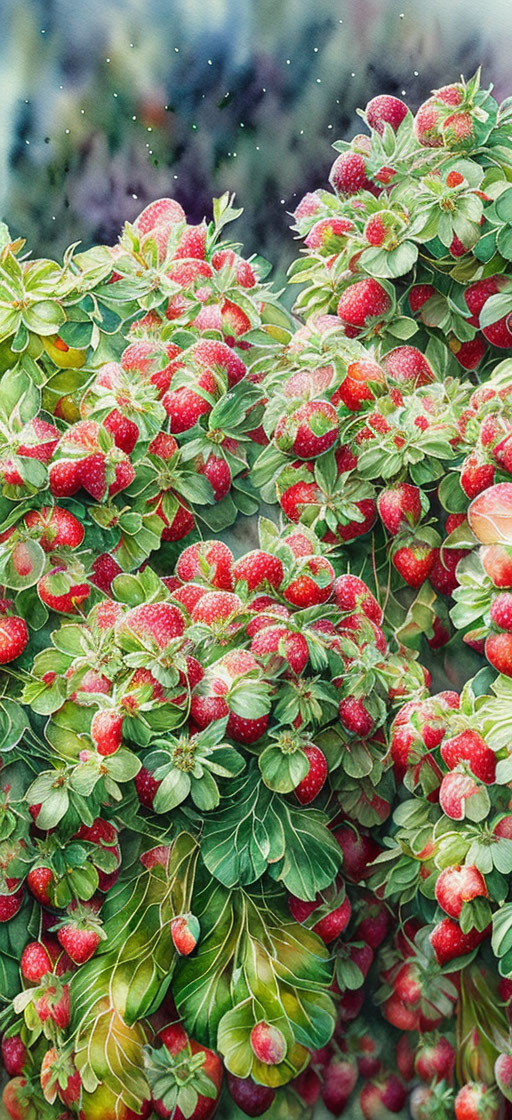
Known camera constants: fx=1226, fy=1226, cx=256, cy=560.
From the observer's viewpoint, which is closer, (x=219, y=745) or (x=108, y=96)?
(x=219, y=745)

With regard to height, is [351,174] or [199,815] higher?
[351,174]

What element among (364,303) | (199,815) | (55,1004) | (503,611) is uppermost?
(364,303)

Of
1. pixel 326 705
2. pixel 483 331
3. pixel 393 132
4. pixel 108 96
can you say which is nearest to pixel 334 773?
pixel 326 705

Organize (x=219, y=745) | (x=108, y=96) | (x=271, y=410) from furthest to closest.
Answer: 1. (x=108, y=96)
2. (x=271, y=410)
3. (x=219, y=745)

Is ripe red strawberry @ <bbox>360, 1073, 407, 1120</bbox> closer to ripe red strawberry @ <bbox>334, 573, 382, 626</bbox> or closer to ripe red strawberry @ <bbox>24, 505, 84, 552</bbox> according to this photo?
ripe red strawberry @ <bbox>334, 573, 382, 626</bbox>

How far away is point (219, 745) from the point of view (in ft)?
2.66

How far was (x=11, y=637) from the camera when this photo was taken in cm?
87

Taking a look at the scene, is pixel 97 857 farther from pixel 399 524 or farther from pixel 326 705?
pixel 399 524

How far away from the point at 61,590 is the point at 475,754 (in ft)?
1.02

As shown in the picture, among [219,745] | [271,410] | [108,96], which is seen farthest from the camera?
[108,96]

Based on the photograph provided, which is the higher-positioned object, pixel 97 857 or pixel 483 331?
pixel 483 331

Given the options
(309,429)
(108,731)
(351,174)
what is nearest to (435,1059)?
(108,731)

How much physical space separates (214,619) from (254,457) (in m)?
0.18

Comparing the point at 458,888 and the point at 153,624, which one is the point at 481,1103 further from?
the point at 153,624
